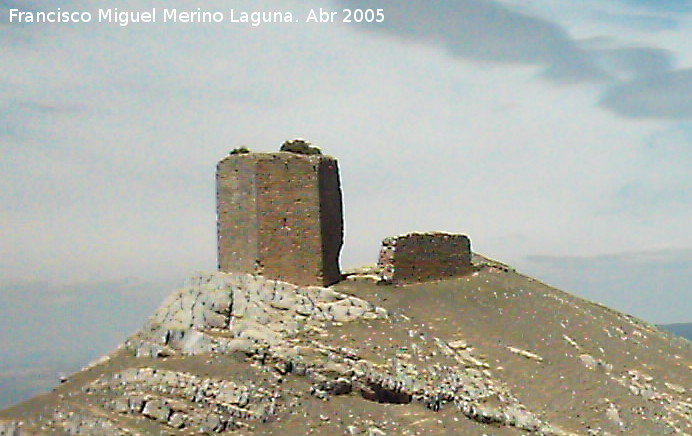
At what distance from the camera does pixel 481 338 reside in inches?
823

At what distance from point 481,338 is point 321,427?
6019mm

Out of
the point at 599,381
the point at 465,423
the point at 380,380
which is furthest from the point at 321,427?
the point at 599,381

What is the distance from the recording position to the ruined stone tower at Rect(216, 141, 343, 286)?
2150 centimetres

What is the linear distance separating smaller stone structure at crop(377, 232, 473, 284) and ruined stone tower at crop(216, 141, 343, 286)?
2057 mm

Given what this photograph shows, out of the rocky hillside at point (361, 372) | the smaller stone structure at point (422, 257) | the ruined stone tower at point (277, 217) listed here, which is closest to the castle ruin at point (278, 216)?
the ruined stone tower at point (277, 217)

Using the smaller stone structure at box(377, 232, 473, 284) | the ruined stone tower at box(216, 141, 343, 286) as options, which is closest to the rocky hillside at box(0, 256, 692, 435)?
the smaller stone structure at box(377, 232, 473, 284)

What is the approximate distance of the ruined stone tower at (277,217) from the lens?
21500 millimetres

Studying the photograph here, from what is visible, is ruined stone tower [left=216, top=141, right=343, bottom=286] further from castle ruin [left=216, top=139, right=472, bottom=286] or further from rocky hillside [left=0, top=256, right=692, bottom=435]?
rocky hillside [left=0, top=256, right=692, bottom=435]

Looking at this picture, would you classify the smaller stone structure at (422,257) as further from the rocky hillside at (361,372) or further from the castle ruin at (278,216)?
the castle ruin at (278,216)

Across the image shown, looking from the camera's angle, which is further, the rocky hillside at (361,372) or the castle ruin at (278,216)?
the castle ruin at (278,216)

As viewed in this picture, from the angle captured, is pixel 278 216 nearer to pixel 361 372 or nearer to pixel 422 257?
pixel 422 257

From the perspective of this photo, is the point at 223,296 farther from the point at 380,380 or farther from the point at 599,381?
the point at 599,381

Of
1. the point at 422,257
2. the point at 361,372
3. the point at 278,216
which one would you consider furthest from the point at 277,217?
the point at 361,372

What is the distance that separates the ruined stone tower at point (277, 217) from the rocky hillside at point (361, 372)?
85cm
